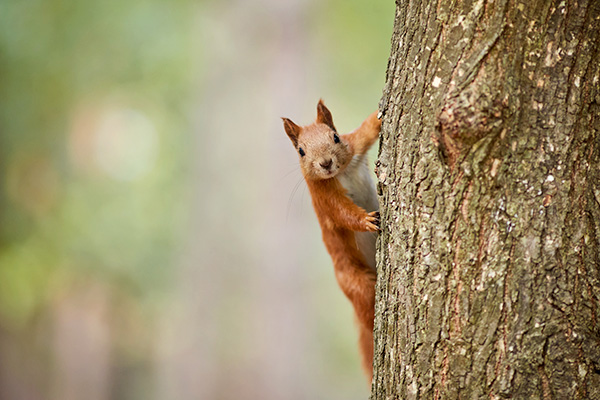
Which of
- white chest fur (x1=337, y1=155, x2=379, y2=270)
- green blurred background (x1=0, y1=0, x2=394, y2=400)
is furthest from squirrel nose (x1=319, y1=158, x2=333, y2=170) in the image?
green blurred background (x1=0, y1=0, x2=394, y2=400)

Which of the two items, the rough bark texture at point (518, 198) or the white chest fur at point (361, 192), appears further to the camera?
the white chest fur at point (361, 192)

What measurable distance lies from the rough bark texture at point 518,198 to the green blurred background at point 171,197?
→ 4.60 metres

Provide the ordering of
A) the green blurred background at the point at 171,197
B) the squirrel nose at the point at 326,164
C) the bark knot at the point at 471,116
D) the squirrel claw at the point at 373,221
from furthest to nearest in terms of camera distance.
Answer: the green blurred background at the point at 171,197 < the squirrel nose at the point at 326,164 < the squirrel claw at the point at 373,221 < the bark knot at the point at 471,116

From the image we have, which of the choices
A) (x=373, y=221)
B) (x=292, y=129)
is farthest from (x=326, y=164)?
(x=373, y=221)

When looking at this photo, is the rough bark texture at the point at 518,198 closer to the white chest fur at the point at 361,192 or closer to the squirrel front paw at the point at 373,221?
the squirrel front paw at the point at 373,221

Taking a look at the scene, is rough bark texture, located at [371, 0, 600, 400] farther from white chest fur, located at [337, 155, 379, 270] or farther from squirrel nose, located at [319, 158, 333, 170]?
white chest fur, located at [337, 155, 379, 270]

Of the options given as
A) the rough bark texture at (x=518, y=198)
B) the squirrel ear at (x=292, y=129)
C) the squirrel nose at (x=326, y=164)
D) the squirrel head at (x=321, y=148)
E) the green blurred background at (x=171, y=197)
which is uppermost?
the green blurred background at (x=171, y=197)

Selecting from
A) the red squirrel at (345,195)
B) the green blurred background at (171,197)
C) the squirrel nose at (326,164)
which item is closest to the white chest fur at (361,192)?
the red squirrel at (345,195)

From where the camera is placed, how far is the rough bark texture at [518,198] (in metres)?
1.40

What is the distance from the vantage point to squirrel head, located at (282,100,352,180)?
2.24 m

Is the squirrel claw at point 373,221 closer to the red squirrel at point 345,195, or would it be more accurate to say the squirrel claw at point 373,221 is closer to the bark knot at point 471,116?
the red squirrel at point 345,195

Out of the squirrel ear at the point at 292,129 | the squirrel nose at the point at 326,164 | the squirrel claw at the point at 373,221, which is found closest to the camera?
the squirrel claw at the point at 373,221

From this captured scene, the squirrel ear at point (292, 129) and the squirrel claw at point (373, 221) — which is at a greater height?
the squirrel ear at point (292, 129)

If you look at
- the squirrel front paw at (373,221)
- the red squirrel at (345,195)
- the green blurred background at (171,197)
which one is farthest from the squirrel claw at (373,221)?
the green blurred background at (171,197)
